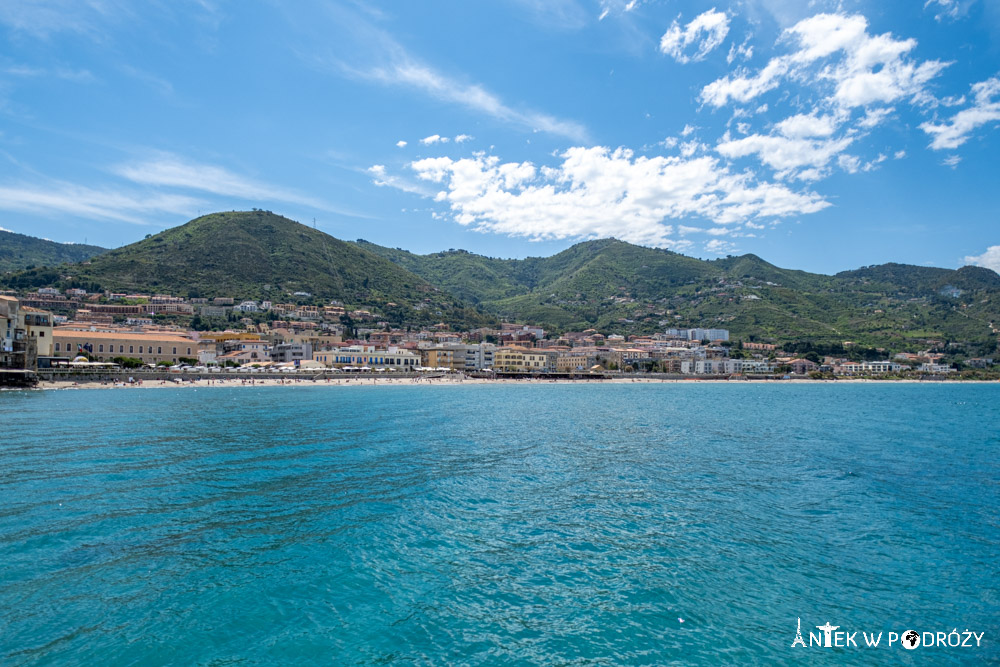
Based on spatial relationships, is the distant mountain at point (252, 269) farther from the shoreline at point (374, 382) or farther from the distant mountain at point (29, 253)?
the distant mountain at point (29, 253)

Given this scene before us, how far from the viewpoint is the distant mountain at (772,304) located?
13088cm

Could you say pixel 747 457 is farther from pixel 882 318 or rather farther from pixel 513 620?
pixel 882 318

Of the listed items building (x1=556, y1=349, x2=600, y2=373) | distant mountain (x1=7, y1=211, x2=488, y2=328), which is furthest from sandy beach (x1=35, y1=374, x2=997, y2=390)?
distant mountain (x1=7, y1=211, x2=488, y2=328)

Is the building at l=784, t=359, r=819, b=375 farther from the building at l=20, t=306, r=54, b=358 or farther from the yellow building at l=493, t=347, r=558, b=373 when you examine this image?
the building at l=20, t=306, r=54, b=358

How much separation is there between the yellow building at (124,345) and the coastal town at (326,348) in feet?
0.38

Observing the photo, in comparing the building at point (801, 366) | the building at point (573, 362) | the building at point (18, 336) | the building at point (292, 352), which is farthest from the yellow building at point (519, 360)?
the building at point (18, 336)

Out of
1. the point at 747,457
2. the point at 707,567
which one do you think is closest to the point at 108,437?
the point at 707,567

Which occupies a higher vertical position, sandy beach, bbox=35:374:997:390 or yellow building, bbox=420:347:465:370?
yellow building, bbox=420:347:465:370

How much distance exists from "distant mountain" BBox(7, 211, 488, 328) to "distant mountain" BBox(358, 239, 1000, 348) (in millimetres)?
38688

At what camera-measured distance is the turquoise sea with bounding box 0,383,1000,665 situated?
6.36 m

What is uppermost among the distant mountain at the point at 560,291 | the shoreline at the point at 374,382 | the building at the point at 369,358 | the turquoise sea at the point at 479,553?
the distant mountain at the point at 560,291

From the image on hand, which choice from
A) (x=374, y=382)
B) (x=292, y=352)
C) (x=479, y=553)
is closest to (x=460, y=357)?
(x=292, y=352)

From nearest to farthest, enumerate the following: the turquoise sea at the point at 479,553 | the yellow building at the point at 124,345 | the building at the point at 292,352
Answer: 1. the turquoise sea at the point at 479,553
2. the yellow building at the point at 124,345
3. the building at the point at 292,352

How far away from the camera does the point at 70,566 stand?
803 centimetres
